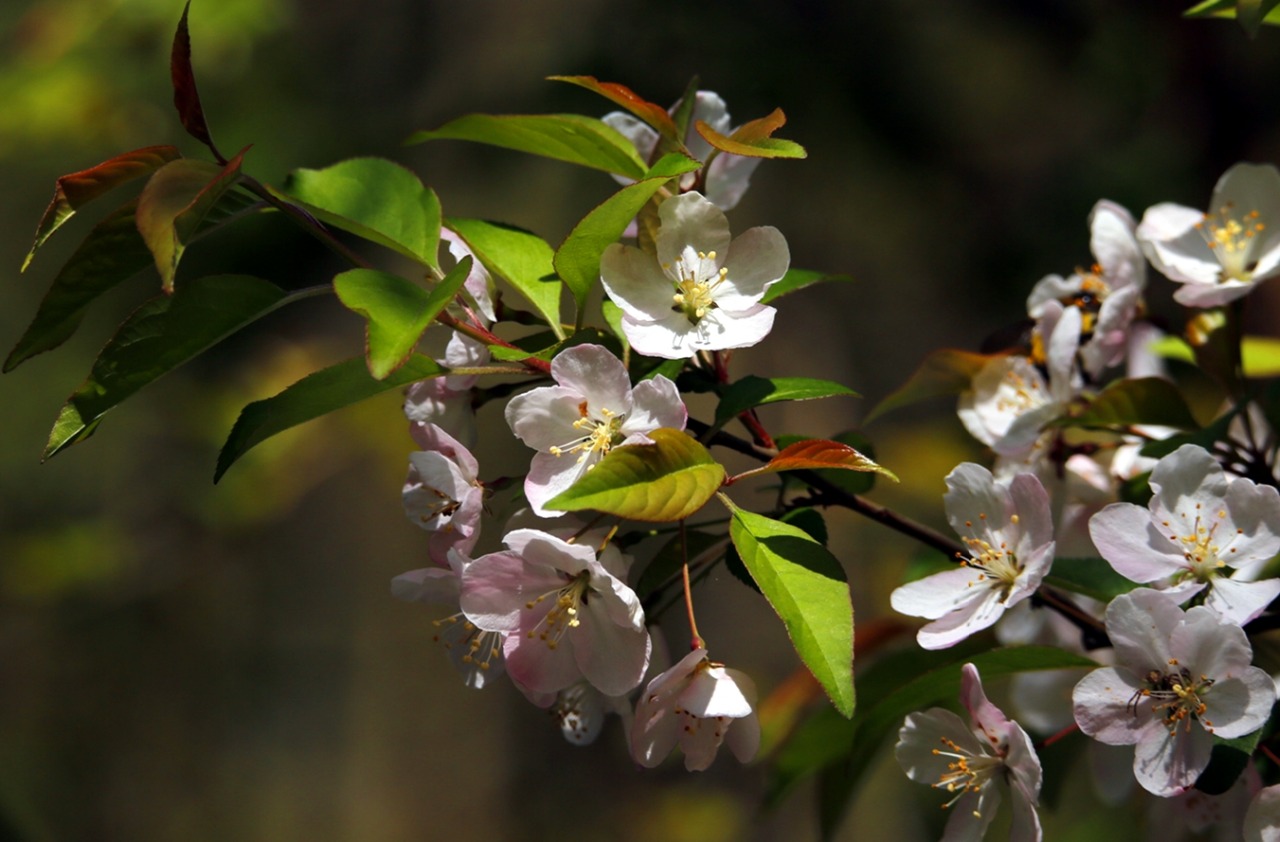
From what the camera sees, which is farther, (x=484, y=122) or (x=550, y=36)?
(x=550, y=36)

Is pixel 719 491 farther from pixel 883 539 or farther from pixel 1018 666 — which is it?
pixel 883 539

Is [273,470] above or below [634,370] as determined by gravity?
below

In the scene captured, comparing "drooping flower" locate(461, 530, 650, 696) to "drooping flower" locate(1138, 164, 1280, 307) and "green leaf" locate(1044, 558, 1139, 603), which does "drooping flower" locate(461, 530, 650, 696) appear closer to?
"green leaf" locate(1044, 558, 1139, 603)

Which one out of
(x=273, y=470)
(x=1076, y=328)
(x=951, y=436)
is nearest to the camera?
(x=1076, y=328)

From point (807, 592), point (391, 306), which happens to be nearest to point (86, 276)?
point (391, 306)

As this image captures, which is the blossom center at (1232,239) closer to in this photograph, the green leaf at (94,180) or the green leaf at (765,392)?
the green leaf at (765,392)

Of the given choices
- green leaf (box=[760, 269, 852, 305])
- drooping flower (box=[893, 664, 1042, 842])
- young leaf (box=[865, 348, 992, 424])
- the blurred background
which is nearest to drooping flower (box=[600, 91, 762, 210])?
green leaf (box=[760, 269, 852, 305])

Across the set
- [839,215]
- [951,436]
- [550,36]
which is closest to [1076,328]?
[951,436]
